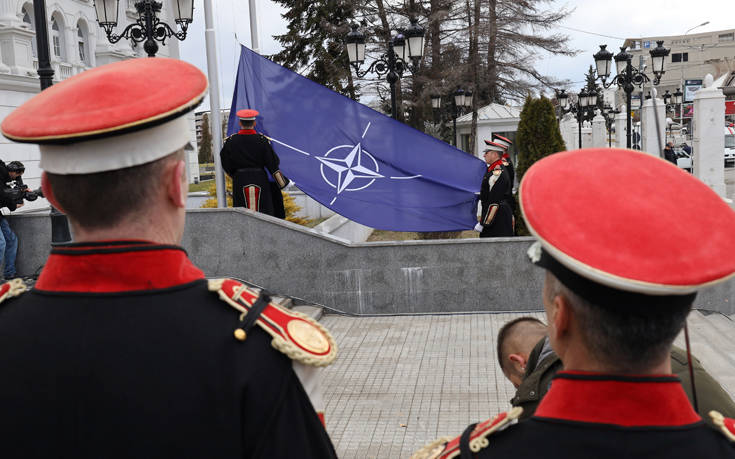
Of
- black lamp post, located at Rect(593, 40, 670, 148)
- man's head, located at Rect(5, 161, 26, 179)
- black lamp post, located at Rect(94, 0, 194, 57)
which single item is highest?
black lamp post, located at Rect(94, 0, 194, 57)

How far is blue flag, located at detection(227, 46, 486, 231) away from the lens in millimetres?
9828

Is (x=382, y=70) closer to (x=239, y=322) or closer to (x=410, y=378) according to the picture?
(x=410, y=378)

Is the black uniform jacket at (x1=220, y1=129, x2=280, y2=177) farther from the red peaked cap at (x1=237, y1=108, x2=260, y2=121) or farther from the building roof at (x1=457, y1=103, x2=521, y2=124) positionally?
the building roof at (x1=457, y1=103, x2=521, y2=124)

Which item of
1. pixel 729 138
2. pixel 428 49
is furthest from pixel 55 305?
A: pixel 729 138

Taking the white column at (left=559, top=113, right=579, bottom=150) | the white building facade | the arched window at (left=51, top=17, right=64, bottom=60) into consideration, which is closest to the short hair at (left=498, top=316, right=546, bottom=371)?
the white building facade

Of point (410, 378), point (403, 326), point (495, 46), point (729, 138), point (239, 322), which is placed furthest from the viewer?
point (729, 138)

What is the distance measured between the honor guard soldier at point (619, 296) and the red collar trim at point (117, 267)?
2.44ft

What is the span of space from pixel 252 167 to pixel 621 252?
8616 mm

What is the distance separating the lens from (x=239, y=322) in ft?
5.56

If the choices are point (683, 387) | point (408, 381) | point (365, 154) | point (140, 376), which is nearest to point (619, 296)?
point (140, 376)

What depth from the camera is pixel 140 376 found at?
1616 millimetres

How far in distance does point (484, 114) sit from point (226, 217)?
20555 mm

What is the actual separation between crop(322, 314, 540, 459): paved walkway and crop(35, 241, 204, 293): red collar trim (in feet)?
14.3

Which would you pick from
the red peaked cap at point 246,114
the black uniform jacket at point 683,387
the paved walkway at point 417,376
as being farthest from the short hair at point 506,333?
the red peaked cap at point 246,114
